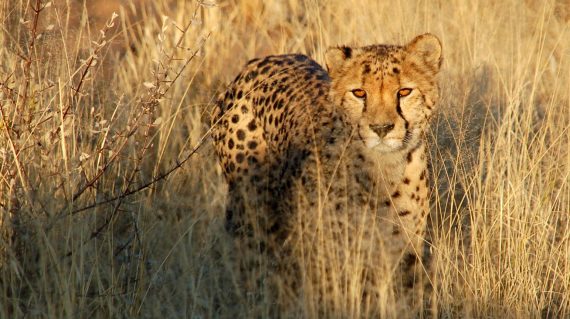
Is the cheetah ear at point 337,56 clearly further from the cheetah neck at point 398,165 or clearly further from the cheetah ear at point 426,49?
the cheetah neck at point 398,165

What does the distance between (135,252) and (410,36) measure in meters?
2.22

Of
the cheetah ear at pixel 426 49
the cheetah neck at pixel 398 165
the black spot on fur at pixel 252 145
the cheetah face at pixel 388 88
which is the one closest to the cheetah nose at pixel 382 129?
the cheetah face at pixel 388 88

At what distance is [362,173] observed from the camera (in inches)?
145

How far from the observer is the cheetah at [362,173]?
11.5 ft

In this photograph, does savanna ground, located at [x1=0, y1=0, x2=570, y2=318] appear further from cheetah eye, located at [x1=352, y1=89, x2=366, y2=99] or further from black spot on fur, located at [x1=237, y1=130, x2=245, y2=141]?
cheetah eye, located at [x1=352, y1=89, x2=366, y2=99]

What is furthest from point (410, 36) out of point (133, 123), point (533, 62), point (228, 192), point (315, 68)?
point (133, 123)

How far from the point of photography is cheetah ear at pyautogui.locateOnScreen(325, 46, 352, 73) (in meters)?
3.78

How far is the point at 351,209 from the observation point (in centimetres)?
370

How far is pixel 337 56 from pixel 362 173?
461mm

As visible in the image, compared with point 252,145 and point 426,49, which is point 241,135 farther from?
point 426,49

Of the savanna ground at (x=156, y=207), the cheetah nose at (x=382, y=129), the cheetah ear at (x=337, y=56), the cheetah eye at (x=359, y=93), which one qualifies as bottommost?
the savanna ground at (x=156, y=207)

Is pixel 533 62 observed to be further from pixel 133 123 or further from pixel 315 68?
pixel 133 123

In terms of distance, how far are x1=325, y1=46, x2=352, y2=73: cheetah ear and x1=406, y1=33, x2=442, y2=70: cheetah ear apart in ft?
0.75

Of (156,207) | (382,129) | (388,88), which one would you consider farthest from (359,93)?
(156,207)
